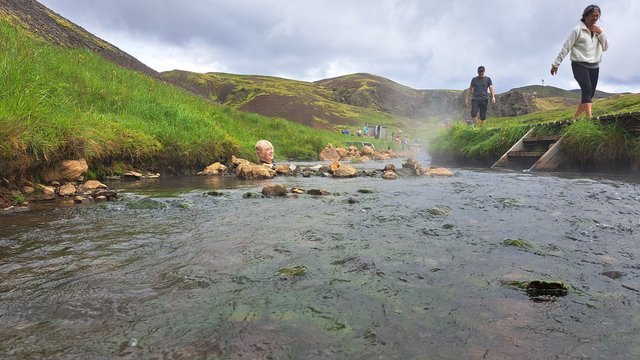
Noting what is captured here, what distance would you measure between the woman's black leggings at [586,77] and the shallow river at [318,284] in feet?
18.8

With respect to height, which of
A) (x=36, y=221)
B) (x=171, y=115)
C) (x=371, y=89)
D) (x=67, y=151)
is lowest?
(x=36, y=221)

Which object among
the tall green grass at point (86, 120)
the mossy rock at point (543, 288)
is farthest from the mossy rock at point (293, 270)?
the tall green grass at point (86, 120)

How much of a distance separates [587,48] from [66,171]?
1108cm

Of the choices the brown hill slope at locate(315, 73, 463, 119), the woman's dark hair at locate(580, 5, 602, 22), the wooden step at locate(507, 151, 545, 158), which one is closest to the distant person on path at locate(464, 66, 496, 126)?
the wooden step at locate(507, 151, 545, 158)

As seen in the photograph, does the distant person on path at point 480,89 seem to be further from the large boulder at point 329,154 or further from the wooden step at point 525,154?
the large boulder at point 329,154

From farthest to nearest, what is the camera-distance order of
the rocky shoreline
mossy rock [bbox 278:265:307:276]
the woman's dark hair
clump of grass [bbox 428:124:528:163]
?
1. clump of grass [bbox 428:124:528:163]
2. the woman's dark hair
3. the rocky shoreline
4. mossy rock [bbox 278:265:307:276]

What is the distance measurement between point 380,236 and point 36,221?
3.51 m

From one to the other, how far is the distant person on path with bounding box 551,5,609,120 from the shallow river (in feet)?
19.2

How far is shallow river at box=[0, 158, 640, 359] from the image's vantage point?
1704mm

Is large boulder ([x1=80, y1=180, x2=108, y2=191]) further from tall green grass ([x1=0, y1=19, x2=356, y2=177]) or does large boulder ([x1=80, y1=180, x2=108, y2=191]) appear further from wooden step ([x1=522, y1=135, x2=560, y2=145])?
wooden step ([x1=522, y1=135, x2=560, y2=145])

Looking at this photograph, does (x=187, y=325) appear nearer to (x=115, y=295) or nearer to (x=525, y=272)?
(x=115, y=295)

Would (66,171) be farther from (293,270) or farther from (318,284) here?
(318,284)

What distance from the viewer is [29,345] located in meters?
1.65

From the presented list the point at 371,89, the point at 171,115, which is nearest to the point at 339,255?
the point at 171,115
